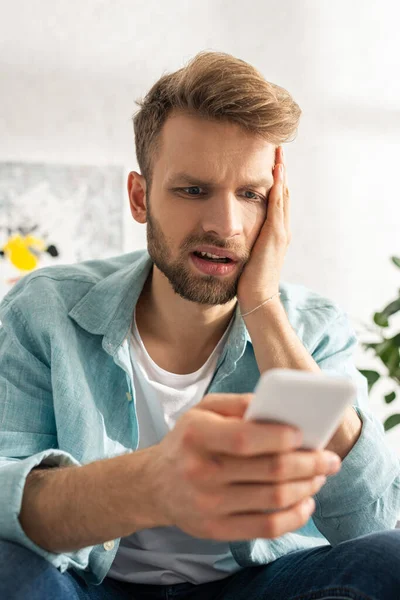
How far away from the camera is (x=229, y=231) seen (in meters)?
1.50

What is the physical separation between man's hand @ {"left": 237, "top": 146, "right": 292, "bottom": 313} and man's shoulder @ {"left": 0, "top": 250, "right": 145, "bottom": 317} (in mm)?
329

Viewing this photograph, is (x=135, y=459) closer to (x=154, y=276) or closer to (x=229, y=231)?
(x=229, y=231)

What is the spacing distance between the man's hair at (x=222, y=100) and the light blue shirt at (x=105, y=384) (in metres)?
0.33

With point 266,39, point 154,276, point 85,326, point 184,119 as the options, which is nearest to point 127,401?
point 85,326

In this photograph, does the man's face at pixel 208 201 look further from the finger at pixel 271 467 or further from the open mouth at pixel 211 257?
the finger at pixel 271 467

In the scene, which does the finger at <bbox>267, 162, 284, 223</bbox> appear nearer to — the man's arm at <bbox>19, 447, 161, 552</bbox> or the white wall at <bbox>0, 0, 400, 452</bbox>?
the man's arm at <bbox>19, 447, 161, 552</bbox>

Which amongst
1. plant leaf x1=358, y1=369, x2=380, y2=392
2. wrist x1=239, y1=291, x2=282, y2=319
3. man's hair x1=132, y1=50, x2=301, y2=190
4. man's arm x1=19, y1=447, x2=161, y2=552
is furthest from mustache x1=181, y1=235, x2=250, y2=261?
plant leaf x1=358, y1=369, x2=380, y2=392

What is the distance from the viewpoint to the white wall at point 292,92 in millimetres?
2926

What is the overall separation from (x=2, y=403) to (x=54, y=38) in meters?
1.97

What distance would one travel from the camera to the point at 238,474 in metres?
0.78

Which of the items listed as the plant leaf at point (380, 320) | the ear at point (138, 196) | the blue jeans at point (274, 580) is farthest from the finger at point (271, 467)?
the plant leaf at point (380, 320)

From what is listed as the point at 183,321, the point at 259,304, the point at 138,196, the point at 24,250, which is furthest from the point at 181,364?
the point at 24,250

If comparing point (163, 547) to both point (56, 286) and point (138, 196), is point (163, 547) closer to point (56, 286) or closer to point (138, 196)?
point (56, 286)

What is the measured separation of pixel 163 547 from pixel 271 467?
78cm
